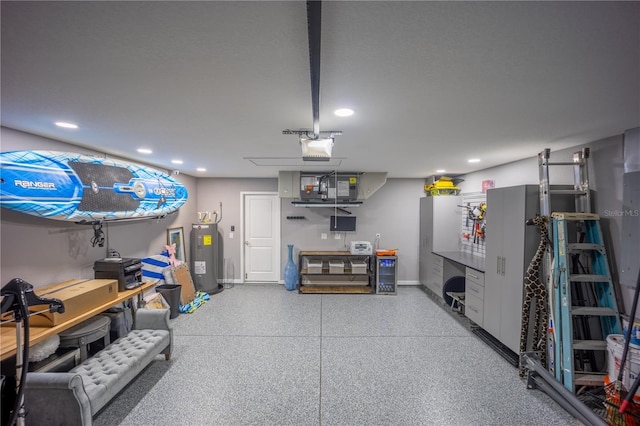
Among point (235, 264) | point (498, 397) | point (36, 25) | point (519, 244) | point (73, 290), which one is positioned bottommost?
point (498, 397)

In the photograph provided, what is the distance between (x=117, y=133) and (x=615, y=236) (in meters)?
4.62

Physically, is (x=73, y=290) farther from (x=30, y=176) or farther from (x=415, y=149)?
(x=415, y=149)

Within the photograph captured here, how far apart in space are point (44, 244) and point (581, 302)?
510 centimetres

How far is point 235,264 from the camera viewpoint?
565 cm

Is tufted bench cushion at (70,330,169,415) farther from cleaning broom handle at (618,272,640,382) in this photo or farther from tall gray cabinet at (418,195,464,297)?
tall gray cabinet at (418,195,464,297)

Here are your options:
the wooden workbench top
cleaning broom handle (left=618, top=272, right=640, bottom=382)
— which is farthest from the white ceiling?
the wooden workbench top

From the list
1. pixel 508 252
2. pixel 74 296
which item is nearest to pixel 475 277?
pixel 508 252

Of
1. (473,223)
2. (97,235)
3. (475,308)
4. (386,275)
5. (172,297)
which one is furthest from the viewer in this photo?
(386,275)

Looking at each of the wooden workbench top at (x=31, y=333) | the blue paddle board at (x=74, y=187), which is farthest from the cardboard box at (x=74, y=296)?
the blue paddle board at (x=74, y=187)

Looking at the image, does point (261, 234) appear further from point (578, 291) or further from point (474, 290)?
point (578, 291)

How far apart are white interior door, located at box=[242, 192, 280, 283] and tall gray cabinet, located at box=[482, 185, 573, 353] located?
3.92 m

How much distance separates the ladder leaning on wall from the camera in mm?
2227

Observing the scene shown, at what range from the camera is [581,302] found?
7.82ft

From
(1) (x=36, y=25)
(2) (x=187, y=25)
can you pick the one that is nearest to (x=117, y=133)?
(1) (x=36, y=25)
